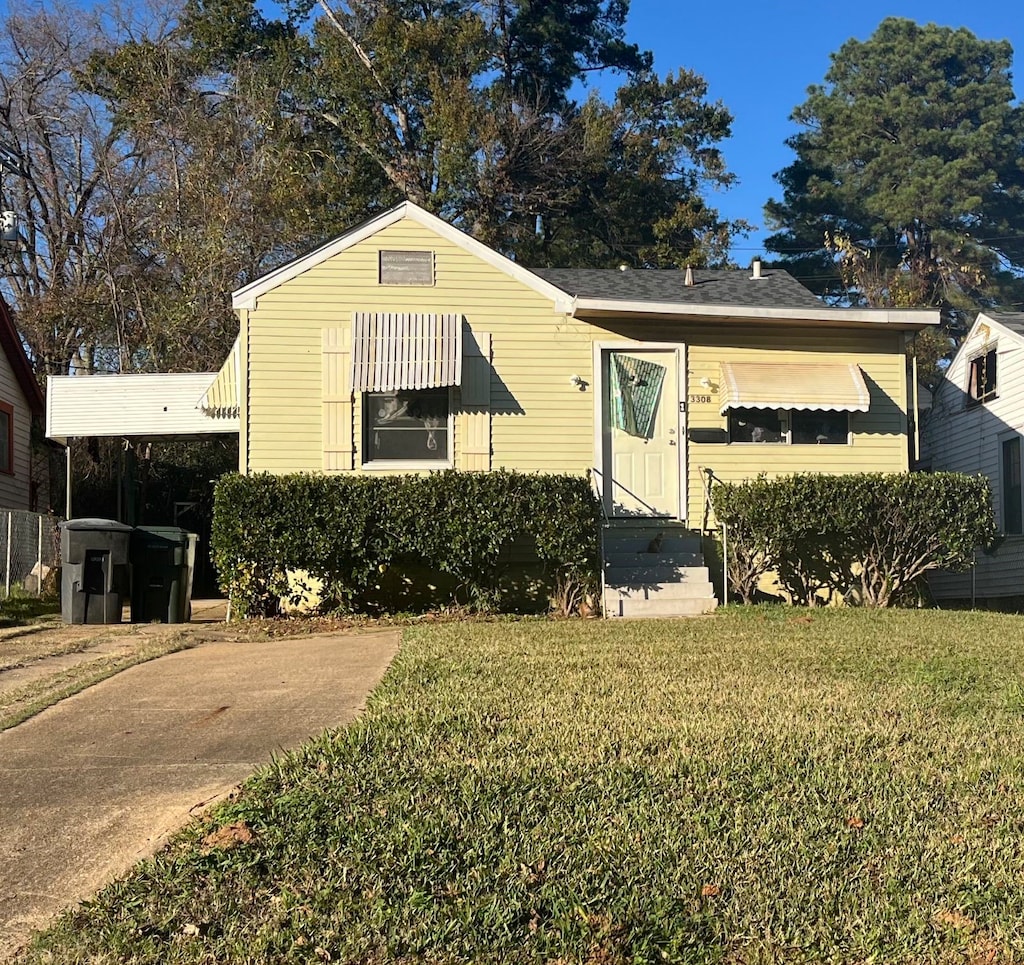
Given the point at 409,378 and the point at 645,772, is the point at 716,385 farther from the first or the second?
the point at 645,772

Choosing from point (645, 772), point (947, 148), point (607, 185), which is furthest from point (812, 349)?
point (947, 148)

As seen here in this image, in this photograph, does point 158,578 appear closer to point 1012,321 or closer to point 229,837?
point 229,837

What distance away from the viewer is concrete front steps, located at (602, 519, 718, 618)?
10891 millimetres

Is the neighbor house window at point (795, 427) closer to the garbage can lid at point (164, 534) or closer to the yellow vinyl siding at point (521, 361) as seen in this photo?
the yellow vinyl siding at point (521, 361)

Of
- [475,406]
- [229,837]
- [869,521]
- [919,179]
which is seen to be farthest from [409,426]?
[919,179]

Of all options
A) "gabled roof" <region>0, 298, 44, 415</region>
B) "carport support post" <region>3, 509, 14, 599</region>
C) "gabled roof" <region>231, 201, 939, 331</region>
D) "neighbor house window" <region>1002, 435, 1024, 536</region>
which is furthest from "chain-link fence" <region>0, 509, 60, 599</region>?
"neighbor house window" <region>1002, 435, 1024, 536</region>

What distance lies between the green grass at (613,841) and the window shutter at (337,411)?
5.92m

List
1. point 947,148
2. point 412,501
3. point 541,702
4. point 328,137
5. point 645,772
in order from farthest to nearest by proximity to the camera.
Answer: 1. point 947,148
2. point 328,137
3. point 412,501
4. point 541,702
5. point 645,772

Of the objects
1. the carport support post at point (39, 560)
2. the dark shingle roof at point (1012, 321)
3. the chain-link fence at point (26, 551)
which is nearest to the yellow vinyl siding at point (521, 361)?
the dark shingle roof at point (1012, 321)

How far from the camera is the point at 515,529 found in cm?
1048

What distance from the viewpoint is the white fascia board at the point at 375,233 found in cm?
1159

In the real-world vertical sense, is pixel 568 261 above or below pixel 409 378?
above

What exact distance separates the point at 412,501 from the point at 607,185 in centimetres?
1784

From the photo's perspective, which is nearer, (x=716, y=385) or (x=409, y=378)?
(x=409, y=378)
